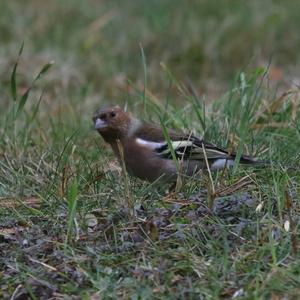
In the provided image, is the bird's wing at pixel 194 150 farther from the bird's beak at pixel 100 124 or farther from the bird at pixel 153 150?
the bird's beak at pixel 100 124

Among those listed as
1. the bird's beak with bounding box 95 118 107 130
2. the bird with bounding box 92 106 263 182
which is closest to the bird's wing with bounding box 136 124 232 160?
the bird with bounding box 92 106 263 182

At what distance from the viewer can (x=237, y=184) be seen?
526cm

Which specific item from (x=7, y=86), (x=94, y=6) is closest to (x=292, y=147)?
(x=7, y=86)

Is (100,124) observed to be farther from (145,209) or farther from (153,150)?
(145,209)

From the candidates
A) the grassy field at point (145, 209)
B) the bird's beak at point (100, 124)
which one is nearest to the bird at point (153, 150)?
the bird's beak at point (100, 124)

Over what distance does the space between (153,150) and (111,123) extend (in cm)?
33

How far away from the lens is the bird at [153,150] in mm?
5715

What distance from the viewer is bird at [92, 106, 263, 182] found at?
571cm

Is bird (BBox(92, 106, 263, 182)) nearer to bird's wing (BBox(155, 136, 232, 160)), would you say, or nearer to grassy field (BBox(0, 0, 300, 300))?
bird's wing (BBox(155, 136, 232, 160))

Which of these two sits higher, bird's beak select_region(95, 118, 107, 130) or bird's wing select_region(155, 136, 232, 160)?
bird's beak select_region(95, 118, 107, 130)

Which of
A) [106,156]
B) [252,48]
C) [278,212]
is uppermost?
[278,212]

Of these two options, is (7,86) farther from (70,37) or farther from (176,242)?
(176,242)

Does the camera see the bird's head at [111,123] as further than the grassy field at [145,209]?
Yes

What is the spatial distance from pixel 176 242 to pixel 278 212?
56 centimetres
